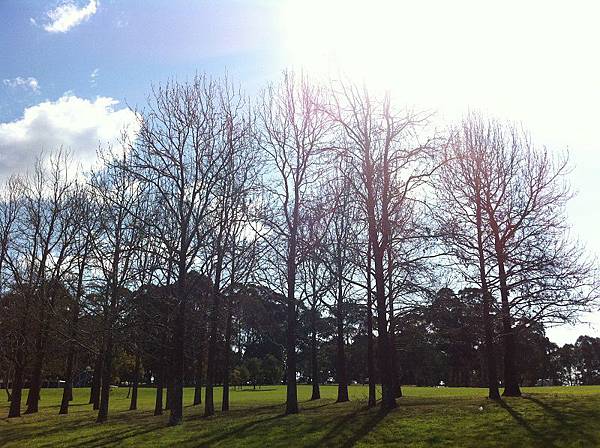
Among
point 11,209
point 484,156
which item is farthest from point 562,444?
point 11,209

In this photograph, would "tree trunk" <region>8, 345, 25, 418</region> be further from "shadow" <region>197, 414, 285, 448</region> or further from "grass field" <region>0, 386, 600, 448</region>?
"shadow" <region>197, 414, 285, 448</region>

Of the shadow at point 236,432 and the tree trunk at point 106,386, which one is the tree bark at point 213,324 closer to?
the tree trunk at point 106,386

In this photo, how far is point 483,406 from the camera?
16594 mm

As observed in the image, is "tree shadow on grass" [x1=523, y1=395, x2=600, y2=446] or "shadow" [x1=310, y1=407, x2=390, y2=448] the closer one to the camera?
"tree shadow on grass" [x1=523, y1=395, x2=600, y2=446]

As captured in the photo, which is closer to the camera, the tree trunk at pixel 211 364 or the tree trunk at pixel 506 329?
the tree trunk at pixel 506 329

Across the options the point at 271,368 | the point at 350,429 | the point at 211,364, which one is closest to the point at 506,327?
the point at 350,429

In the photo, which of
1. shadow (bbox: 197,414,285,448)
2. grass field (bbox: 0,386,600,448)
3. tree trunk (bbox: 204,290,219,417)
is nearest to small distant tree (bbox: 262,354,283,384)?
tree trunk (bbox: 204,290,219,417)

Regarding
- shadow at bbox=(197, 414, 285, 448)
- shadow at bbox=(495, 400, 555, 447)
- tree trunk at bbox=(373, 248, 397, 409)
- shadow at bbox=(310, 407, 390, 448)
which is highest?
tree trunk at bbox=(373, 248, 397, 409)

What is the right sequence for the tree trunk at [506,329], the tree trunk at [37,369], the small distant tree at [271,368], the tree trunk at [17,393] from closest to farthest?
the tree trunk at [506,329], the tree trunk at [17,393], the tree trunk at [37,369], the small distant tree at [271,368]

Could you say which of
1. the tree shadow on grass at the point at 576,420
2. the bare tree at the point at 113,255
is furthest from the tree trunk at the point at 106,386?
the tree shadow on grass at the point at 576,420

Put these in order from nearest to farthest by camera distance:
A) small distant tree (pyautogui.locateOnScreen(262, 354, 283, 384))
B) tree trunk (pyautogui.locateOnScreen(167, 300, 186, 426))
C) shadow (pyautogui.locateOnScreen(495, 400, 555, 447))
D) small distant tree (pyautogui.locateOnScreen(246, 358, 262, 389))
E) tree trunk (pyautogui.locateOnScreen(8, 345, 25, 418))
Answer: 1. shadow (pyautogui.locateOnScreen(495, 400, 555, 447))
2. tree trunk (pyautogui.locateOnScreen(167, 300, 186, 426))
3. tree trunk (pyautogui.locateOnScreen(8, 345, 25, 418))
4. small distant tree (pyautogui.locateOnScreen(246, 358, 262, 389))
5. small distant tree (pyautogui.locateOnScreen(262, 354, 283, 384))

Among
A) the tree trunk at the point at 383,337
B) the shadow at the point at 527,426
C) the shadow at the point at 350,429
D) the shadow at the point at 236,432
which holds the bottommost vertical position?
the shadow at the point at 236,432

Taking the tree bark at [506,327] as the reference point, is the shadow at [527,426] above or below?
below

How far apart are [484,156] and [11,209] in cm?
2655
